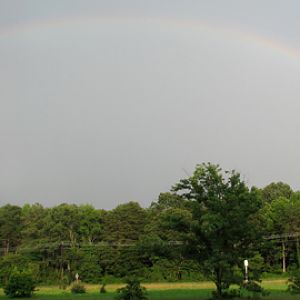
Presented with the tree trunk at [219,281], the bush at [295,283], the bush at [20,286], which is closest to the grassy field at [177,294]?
the bush at [295,283]

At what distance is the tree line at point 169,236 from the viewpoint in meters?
26.0

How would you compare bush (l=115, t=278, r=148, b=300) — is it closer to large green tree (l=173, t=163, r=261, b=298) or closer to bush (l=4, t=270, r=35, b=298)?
large green tree (l=173, t=163, r=261, b=298)

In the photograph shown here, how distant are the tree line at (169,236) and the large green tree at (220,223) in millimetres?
52

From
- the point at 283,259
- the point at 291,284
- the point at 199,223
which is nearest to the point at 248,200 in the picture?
the point at 199,223

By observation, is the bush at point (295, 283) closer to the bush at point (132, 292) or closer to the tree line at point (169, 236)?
the tree line at point (169, 236)

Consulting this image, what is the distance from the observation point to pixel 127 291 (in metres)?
25.8

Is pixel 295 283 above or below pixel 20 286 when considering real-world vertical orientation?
above

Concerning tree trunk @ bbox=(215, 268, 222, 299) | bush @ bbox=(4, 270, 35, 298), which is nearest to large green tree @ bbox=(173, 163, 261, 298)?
tree trunk @ bbox=(215, 268, 222, 299)

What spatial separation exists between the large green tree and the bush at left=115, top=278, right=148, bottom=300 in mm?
3371

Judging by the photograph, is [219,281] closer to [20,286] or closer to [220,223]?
[220,223]

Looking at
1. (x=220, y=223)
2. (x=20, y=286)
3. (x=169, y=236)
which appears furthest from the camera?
(x=20, y=286)

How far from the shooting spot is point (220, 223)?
2509cm

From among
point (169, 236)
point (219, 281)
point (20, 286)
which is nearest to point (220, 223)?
point (219, 281)

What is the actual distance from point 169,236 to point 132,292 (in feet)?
31.9
